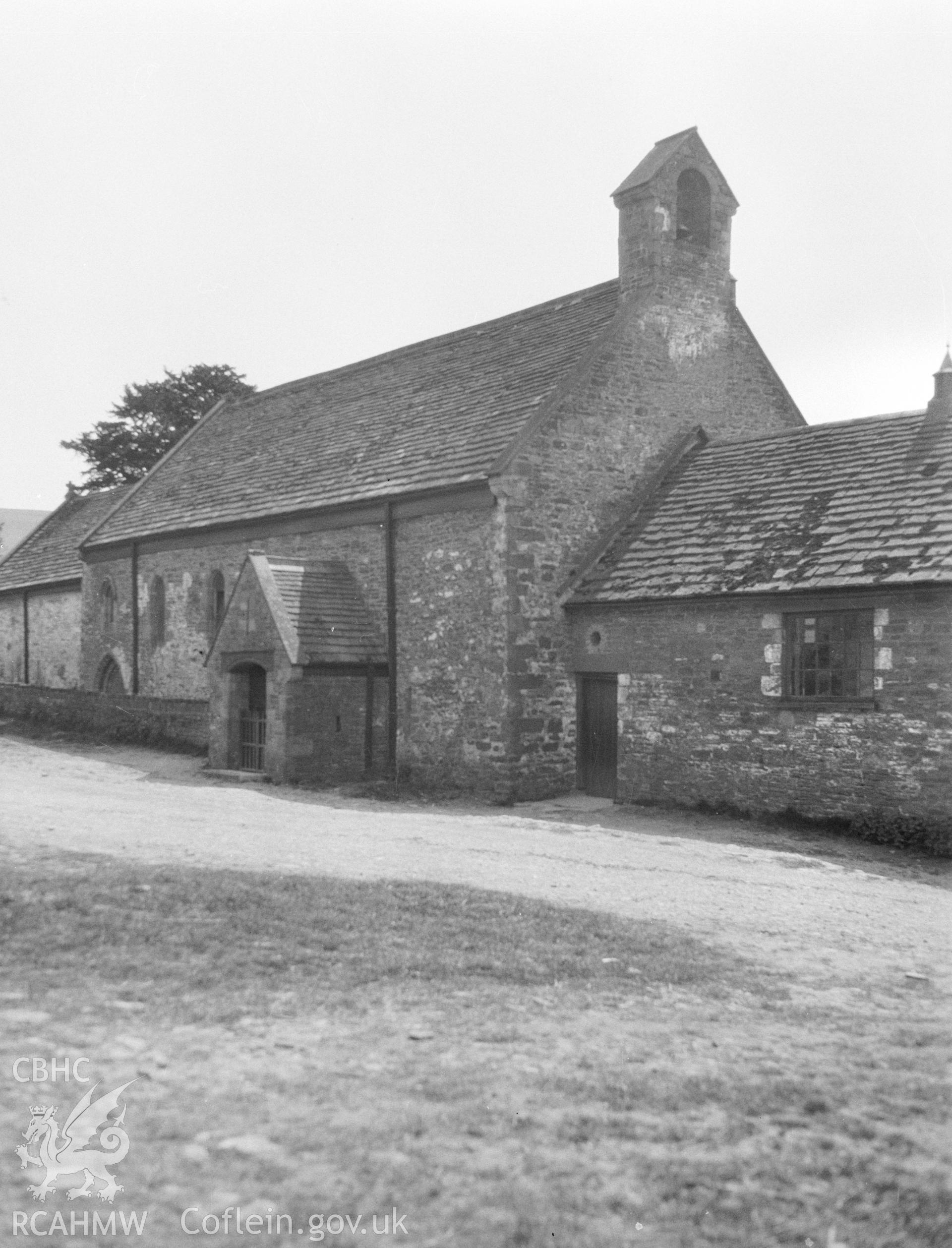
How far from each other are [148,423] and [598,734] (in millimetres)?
43490

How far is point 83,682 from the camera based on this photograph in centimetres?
3291

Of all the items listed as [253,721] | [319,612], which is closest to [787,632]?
[319,612]

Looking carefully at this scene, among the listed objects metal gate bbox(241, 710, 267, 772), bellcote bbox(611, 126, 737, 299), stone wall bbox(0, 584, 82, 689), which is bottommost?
metal gate bbox(241, 710, 267, 772)

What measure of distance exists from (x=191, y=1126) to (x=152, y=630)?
25747 millimetres

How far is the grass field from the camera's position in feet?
14.5

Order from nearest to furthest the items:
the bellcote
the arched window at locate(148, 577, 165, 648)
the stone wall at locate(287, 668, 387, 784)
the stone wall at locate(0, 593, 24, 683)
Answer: the stone wall at locate(287, 668, 387, 784) < the bellcote < the arched window at locate(148, 577, 165, 648) < the stone wall at locate(0, 593, 24, 683)

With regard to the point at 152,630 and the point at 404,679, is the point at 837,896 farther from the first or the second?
the point at 152,630

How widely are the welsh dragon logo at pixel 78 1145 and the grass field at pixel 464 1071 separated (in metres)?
0.06

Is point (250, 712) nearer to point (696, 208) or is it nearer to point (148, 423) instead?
point (696, 208)

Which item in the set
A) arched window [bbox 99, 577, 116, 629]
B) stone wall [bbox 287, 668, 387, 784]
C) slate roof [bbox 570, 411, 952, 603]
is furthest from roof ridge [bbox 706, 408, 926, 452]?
arched window [bbox 99, 577, 116, 629]

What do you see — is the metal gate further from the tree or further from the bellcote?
the tree

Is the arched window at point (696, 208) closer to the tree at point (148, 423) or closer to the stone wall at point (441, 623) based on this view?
the stone wall at point (441, 623)

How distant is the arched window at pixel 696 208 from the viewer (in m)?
22.9

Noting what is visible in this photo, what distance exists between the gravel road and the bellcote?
11.3 meters
